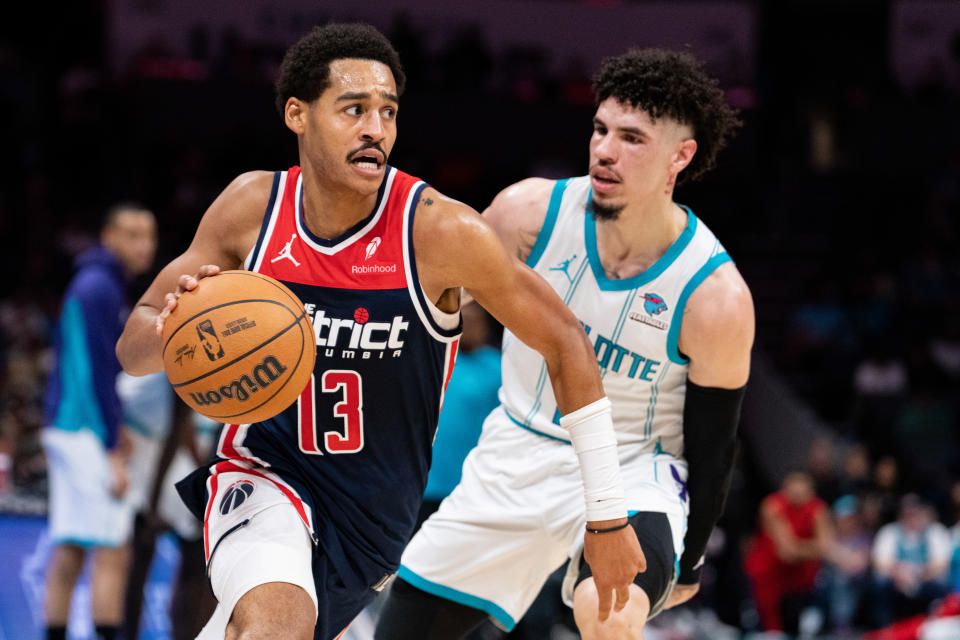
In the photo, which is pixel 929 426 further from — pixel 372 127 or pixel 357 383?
pixel 372 127

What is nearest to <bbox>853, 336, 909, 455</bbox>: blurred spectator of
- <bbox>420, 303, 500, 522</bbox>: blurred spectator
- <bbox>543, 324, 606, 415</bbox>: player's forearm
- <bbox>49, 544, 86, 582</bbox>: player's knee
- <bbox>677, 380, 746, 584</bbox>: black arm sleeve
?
<bbox>420, 303, 500, 522</bbox>: blurred spectator

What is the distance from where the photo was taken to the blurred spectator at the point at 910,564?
29.2ft

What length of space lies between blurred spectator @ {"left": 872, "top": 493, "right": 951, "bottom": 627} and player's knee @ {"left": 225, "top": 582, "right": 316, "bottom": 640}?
7182 millimetres

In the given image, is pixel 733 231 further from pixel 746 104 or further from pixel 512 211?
pixel 512 211

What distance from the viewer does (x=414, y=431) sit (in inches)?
132

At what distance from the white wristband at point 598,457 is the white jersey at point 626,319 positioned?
21.2 inches

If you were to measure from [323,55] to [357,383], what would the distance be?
0.93 m

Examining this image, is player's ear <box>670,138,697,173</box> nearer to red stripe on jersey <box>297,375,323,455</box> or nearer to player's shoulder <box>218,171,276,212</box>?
player's shoulder <box>218,171,276,212</box>

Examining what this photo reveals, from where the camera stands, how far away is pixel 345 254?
3193 millimetres

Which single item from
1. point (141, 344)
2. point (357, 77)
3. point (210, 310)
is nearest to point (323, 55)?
point (357, 77)

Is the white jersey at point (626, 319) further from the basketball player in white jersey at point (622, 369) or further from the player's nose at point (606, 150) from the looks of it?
the player's nose at point (606, 150)

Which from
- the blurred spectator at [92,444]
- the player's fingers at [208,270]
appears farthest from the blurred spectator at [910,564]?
the player's fingers at [208,270]

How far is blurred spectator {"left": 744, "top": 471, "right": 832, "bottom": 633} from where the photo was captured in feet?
30.0

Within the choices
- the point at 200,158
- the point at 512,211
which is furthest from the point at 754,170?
the point at 512,211
